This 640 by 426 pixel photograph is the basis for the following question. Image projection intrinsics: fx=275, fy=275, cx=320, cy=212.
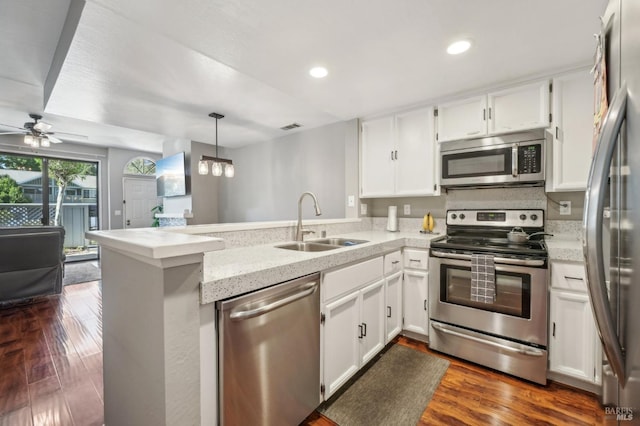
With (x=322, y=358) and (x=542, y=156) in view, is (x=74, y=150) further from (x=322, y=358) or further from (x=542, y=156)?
(x=542, y=156)

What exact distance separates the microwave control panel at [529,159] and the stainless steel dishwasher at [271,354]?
1.88m

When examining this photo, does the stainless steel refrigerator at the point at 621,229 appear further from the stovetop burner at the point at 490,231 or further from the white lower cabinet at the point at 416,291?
the white lower cabinet at the point at 416,291

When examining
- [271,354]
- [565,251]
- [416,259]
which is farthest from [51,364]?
[565,251]

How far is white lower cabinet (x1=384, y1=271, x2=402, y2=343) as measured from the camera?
7.38 feet

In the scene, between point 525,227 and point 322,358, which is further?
point 525,227

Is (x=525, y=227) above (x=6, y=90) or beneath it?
beneath

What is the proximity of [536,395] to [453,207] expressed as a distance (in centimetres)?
160

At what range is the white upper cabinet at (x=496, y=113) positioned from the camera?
2.18 metres

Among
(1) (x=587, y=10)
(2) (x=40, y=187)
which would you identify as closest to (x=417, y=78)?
(1) (x=587, y=10)

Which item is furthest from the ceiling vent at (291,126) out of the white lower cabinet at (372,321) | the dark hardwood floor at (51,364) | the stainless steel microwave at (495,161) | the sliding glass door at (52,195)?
the sliding glass door at (52,195)

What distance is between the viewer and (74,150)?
5.57 m

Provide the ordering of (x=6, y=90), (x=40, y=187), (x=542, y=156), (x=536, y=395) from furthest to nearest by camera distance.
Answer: (x=40, y=187) → (x=6, y=90) → (x=542, y=156) → (x=536, y=395)

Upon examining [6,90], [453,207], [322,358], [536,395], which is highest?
[6,90]

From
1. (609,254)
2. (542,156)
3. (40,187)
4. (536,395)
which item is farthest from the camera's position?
(40,187)
